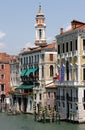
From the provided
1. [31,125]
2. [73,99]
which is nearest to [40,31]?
[73,99]

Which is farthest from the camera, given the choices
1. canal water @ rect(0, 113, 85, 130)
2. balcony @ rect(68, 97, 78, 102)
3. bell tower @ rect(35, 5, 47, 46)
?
bell tower @ rect(35, 5, 47, 46)

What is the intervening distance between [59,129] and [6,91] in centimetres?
2703

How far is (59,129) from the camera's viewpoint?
3269 centimetres

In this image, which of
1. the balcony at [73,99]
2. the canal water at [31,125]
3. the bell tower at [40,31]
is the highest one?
the bell tower at [40,31]

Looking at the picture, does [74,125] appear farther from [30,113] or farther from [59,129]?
[30,113]

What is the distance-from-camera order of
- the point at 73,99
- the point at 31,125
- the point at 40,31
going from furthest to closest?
the point at 40,31 < the point at 73,99 < the point at 31,125

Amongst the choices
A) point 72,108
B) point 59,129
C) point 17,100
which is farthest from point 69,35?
point 17,100

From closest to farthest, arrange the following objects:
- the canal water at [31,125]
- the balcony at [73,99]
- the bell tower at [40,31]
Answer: the canal water at [31,125] < the balcony at [73,99] < the bell tower at [40,31]

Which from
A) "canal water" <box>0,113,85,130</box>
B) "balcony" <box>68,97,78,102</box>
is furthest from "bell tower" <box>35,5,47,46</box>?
"balcony" <box>68,97,78,102</box>

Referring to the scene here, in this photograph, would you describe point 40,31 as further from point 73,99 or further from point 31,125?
point 31,125

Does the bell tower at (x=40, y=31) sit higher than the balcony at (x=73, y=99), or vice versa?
the bell tower at (x=40, y=31)

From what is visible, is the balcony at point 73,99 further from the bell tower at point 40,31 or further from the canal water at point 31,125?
the bell tower at point 40,31

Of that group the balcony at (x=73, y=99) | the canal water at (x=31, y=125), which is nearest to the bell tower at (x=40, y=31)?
the canal water at (x=31, y=125)

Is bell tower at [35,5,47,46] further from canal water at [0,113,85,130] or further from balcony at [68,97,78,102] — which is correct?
balcony at [68,97,78,102]
